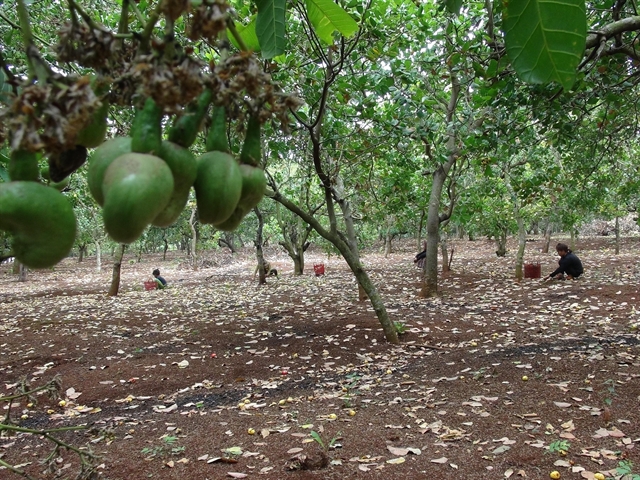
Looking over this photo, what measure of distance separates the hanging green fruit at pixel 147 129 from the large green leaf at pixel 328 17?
125cm

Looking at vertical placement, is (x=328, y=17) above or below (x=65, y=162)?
above

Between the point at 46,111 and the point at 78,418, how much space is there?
5.26 metres

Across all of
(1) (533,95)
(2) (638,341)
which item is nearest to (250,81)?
(1) (533,95)

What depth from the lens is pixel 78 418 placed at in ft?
16.5

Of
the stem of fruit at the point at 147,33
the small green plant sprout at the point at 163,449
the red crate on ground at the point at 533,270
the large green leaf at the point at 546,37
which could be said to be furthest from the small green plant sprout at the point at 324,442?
the red crate on ground at the point at 533,270

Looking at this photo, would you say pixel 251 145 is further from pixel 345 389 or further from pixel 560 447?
pixel 345 389

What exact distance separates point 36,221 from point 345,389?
5.06m

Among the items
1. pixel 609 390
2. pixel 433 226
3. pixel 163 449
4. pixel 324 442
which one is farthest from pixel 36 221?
pixel 433 226

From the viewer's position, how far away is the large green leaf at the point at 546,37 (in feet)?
4.13

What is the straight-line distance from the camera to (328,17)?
1.89 meters

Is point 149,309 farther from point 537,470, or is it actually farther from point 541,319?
point 537,470

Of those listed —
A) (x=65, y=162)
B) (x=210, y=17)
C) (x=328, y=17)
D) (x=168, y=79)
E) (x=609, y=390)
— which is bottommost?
(x=609, y=390)

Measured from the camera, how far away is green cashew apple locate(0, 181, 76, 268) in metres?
0.75

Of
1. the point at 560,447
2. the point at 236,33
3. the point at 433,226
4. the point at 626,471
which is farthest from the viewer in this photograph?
the point at 433,226
